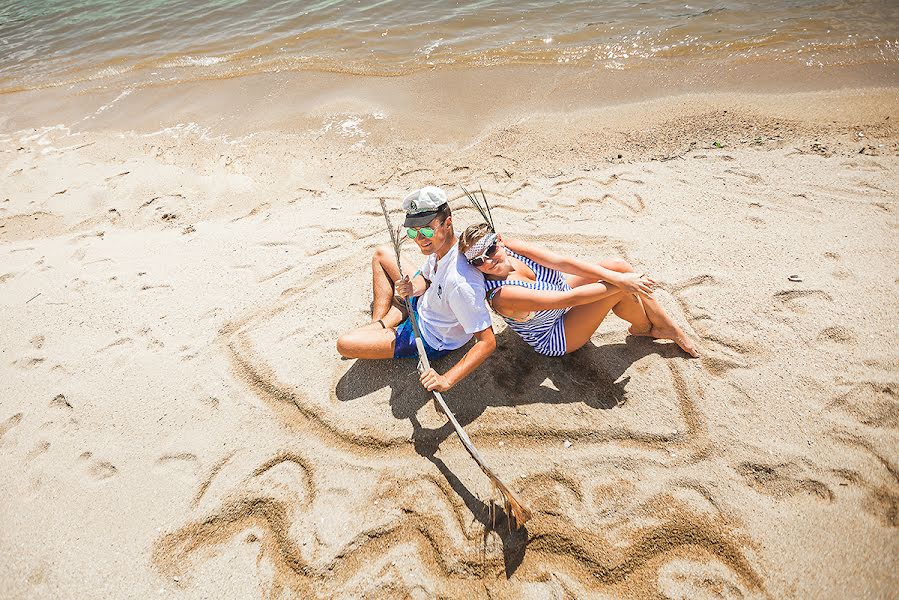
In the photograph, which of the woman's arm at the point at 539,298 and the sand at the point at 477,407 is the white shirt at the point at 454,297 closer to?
the woman's arm at the point at 539,298

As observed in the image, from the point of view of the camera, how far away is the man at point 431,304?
240 cm

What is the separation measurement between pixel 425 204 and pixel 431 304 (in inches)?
24.5

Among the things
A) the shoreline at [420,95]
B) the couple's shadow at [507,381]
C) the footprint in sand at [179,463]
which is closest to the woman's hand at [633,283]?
the couple's shadow at [507,381]

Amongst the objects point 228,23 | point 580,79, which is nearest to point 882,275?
point 580,79

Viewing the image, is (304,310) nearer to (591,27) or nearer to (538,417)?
(538,417)

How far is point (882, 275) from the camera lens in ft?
10.6

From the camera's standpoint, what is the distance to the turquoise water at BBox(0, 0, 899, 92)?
22.0 ft

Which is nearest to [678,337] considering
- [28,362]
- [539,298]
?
[539,298]

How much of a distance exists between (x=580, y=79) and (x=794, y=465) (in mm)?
5631

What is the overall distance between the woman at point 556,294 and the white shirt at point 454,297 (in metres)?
0.07

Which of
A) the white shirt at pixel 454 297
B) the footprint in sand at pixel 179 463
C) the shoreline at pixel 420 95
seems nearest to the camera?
the white shirt at pixel 454 297

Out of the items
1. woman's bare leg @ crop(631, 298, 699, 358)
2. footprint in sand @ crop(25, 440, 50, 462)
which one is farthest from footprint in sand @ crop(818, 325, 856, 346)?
footprint in sand @ crop(25, 440, 50, 462)

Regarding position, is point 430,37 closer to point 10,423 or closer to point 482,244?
point 482,244

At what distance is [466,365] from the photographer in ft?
8.07
